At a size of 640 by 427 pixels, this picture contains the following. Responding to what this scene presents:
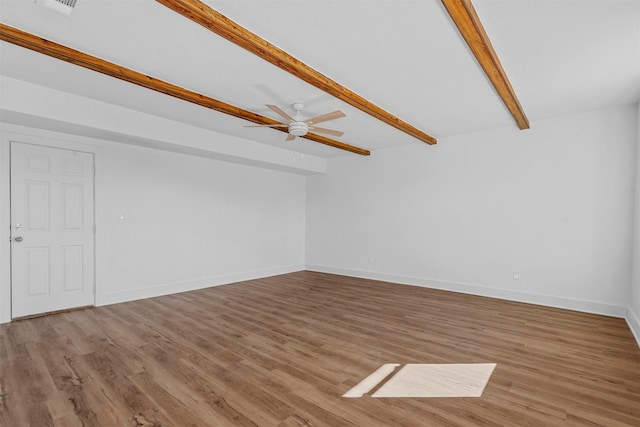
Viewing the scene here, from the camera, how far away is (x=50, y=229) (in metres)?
4.15

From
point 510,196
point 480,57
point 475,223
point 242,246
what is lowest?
point 242,246

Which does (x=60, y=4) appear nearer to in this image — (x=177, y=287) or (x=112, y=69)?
(x=112, y=69)

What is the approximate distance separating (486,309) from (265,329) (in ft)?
9.94

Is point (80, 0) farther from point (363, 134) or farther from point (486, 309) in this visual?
point (486, 309)

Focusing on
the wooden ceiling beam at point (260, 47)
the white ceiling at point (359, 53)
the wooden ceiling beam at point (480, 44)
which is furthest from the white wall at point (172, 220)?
the wooden ceiling beam at point (480, 44)

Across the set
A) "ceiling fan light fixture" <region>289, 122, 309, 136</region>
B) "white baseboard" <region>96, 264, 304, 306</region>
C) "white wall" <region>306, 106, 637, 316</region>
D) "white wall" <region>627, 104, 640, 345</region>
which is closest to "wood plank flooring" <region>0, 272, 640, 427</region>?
"white wall" <region>627, 104, 640, 345</region>

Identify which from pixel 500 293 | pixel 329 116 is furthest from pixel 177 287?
pixel 500 293

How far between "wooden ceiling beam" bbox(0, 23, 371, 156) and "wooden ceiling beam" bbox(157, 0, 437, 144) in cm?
130

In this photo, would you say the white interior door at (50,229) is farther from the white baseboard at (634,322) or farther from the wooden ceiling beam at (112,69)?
the white baseboard at (634,322)

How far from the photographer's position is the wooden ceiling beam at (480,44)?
82.1 inches

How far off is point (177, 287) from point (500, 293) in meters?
5.32

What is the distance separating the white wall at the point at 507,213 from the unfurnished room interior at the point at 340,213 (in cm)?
A: 3

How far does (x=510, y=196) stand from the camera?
482 cm

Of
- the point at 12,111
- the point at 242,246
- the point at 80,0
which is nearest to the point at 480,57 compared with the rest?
the point at 80,0
